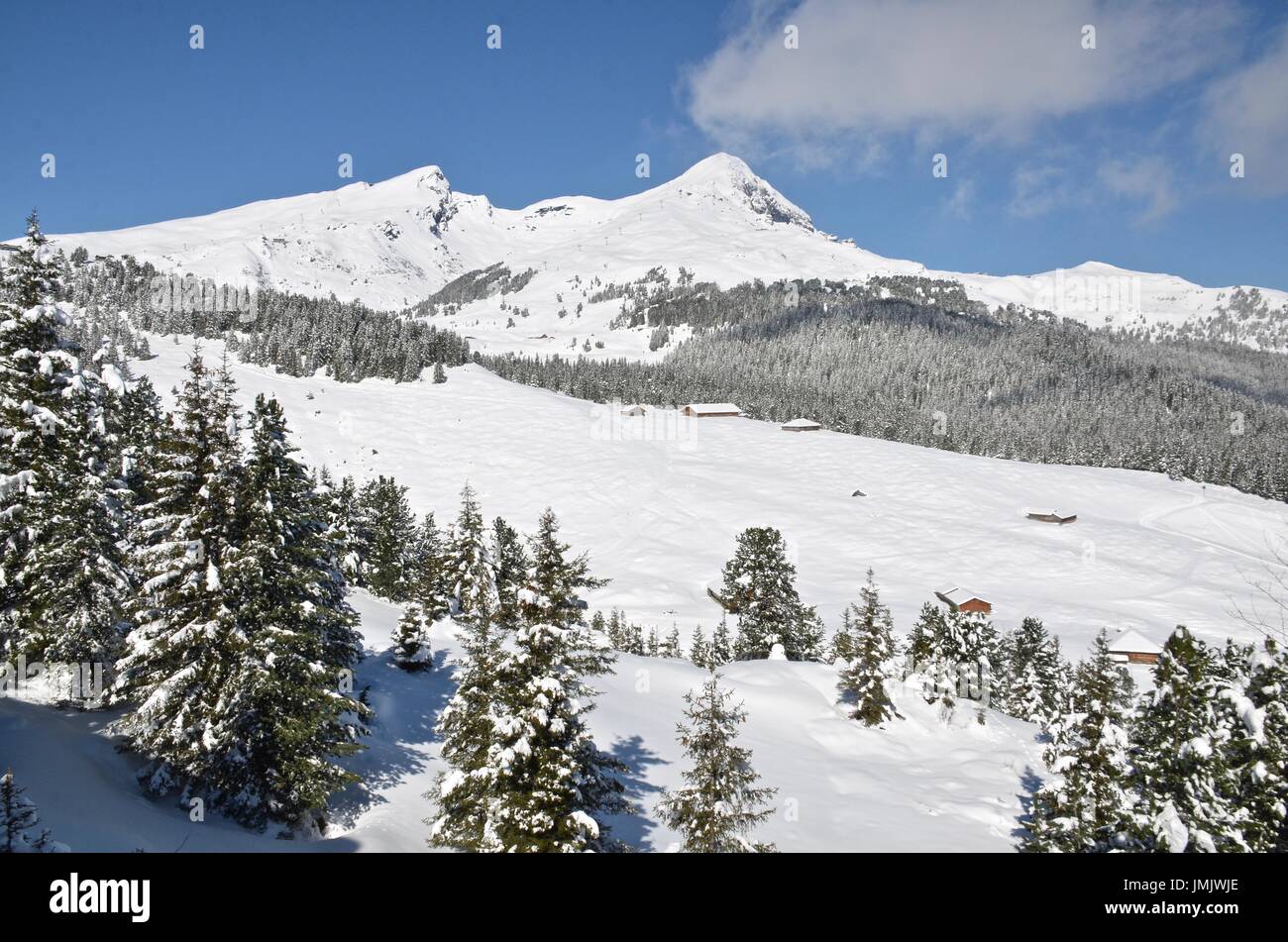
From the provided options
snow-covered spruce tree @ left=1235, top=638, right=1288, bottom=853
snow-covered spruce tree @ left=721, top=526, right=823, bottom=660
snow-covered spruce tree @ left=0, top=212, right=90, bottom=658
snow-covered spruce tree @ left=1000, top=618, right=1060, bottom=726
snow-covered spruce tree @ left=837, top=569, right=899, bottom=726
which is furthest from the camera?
snow-covered spruce tree @ left=721, top=526, right=823, bottom=660

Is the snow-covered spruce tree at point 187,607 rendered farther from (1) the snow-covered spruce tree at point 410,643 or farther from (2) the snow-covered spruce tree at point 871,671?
(2) the snow-covered spruce tree at point 871,671

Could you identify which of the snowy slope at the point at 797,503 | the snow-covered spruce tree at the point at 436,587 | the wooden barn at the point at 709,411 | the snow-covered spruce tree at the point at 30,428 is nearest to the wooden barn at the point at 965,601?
the snowy slope at the point at 797,503

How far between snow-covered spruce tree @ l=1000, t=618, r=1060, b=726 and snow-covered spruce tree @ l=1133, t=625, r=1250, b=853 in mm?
27979

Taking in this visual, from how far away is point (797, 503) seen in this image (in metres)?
101

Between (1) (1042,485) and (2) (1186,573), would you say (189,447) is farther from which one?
(1) (1042,485)

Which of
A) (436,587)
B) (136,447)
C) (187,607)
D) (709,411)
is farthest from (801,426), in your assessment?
(187,607)

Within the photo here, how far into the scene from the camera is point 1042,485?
116 meters

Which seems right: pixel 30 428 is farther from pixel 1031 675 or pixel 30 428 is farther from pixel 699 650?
pixel 1031 675

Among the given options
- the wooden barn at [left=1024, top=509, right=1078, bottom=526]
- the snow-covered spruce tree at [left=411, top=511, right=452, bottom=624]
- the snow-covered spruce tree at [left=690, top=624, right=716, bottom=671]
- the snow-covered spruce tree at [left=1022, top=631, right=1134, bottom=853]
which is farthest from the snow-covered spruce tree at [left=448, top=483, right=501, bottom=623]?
the wooden barn at [left=1024, top=509, right=1078, bottom=526]

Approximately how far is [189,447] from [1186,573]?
102 meters

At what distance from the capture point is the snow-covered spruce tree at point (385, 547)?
56750 mm

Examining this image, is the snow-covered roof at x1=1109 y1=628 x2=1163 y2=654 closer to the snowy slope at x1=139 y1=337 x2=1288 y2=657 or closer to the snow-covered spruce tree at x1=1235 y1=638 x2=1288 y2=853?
the snowy slope at x1=139 y1=337 x2=1288 y2=657

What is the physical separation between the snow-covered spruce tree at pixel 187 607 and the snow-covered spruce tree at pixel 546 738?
25.1 ft

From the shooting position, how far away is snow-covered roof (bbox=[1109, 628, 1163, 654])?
61.4m
